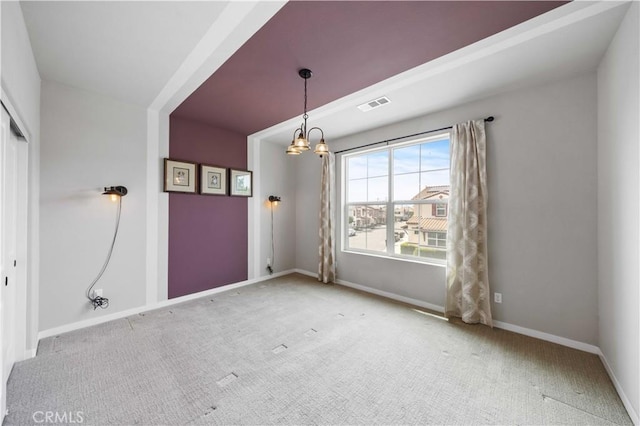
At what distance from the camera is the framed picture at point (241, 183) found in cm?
435

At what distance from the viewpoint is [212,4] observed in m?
1.72

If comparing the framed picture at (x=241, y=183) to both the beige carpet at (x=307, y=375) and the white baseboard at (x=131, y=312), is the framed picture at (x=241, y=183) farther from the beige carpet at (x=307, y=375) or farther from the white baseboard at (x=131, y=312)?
the beige carpet at (x=307, y=375)

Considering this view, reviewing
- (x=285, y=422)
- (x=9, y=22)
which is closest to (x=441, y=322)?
(x=285, y=422)

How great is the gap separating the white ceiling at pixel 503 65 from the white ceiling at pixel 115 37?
1.73 m

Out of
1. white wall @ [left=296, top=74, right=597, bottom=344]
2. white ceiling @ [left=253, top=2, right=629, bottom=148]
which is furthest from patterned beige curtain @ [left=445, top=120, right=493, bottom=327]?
white ceiling @ [left=253, top=2, right=629, bottom=148]

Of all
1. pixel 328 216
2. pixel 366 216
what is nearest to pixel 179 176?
pixel 328 216

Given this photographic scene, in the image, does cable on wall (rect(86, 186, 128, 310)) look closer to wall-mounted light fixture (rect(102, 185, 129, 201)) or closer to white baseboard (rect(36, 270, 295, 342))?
wall-mounted light fixture (rect(102, 185, 129, 201))

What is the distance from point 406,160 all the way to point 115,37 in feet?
11.5

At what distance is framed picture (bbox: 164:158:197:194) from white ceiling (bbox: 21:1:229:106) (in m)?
1.10

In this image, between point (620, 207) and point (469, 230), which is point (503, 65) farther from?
point (469, 230)

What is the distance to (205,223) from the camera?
4027mm

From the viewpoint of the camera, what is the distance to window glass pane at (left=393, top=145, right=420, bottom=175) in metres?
3.74

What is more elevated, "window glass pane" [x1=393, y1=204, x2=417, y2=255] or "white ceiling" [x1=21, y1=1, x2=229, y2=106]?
"white ceiling" [x1=21, y1=1, x2=229, y2=106]

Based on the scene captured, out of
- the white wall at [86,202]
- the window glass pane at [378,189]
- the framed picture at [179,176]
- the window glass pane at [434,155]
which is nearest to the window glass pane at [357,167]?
the window glass pane at [378,189]
